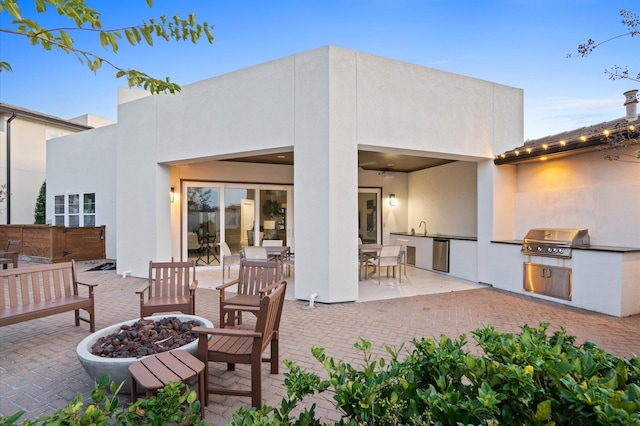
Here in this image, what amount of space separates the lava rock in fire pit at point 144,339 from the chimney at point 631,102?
8987 millimetres

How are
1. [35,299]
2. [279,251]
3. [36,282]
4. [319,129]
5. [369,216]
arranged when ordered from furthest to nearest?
[369,216] < [279,251] < [319,129] < [35,299] < [36,282]

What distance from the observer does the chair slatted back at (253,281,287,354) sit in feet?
9.68

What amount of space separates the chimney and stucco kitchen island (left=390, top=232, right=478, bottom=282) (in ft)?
13.2

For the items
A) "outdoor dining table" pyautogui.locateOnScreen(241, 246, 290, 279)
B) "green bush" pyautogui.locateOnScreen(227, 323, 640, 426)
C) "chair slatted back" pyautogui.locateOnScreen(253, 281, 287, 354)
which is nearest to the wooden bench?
"chair slatted back" pyautogui.locateOnScreen(253, 281, 287, 354)

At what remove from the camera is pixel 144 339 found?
3.41 m

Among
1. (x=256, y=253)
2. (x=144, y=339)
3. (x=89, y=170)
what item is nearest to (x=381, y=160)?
(x=256, y=253)

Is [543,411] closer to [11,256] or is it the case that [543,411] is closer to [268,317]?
[268,317]

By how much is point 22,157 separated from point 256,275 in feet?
56.6

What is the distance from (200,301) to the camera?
6.64 meters

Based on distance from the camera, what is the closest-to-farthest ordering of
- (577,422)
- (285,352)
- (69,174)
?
1. (577,422)
2. (285,352)
3. (69,174)

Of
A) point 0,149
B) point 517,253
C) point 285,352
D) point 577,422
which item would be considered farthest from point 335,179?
point 0,149

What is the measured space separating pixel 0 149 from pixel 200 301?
15.3 metres

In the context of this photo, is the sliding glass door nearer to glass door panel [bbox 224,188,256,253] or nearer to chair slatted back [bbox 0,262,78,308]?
glass door panel [bbox 224,188,256,253]

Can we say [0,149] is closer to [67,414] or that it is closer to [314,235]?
[314,235]
